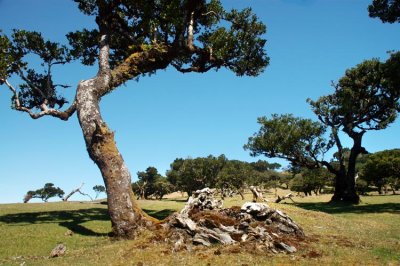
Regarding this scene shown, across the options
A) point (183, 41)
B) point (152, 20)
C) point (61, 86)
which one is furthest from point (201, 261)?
point (61, 86)

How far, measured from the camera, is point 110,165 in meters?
20.9

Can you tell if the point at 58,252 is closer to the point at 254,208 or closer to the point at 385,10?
the point at 254,208

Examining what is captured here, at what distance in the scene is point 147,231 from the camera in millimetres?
19188

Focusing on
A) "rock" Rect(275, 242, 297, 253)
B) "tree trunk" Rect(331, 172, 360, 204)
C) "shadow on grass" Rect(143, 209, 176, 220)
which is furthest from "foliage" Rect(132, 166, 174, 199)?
"rock" Rect(275, 242, 297, 253)

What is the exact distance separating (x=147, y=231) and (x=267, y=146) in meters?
45.7

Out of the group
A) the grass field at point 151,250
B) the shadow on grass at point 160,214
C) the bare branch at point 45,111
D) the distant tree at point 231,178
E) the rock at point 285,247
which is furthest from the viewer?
the distant tree at point 231,178

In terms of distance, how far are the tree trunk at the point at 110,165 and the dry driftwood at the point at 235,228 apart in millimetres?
2275

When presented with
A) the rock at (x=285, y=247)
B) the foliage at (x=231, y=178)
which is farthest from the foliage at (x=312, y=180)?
the rock at (x=285, y=247)

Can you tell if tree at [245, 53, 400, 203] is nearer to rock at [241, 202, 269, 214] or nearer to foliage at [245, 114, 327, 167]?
foliage at [245, 114, 327, 167]

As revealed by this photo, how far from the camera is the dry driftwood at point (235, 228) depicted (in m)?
15.9

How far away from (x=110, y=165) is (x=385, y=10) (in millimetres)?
35791

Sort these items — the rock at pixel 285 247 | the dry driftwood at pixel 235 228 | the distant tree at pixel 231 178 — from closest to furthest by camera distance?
the rock at pixel 285 247
the dry driftwood at pixel 235 228
the distant tree at pixel 231 178

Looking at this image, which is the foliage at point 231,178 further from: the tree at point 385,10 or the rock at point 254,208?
the rock at point 254,208

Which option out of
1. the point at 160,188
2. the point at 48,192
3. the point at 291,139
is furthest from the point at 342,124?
the point at 48,192
